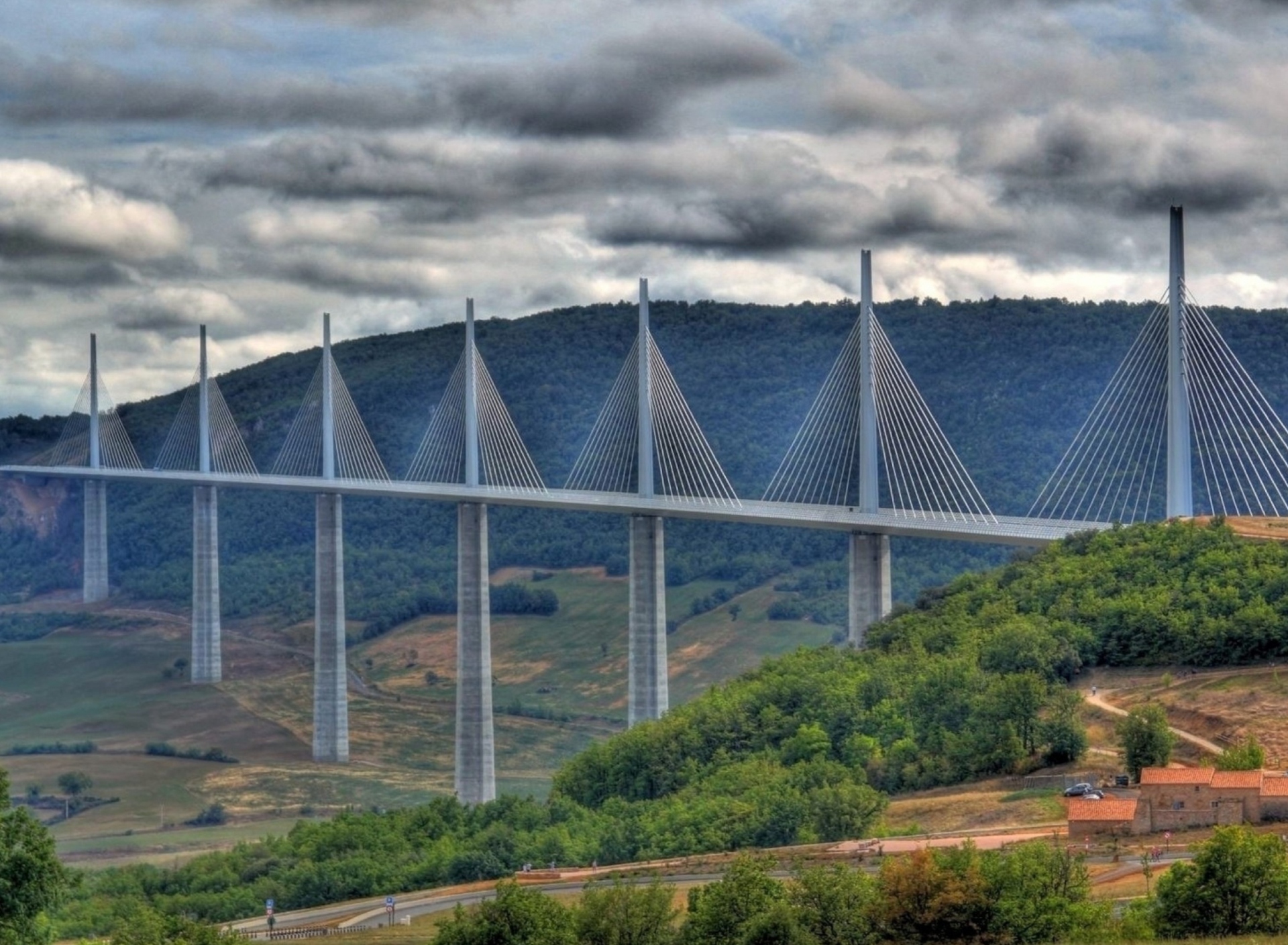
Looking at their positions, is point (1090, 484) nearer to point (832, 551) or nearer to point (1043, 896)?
point (832, 551)

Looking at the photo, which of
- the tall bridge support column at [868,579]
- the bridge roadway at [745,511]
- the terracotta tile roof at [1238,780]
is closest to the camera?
the terracotta tile roof at [1238,780]

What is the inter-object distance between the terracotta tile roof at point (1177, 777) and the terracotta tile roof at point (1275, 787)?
925 mm

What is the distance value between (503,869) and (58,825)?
102 feet

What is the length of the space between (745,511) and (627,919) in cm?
3008

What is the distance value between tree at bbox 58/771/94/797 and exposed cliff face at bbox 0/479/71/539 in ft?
243

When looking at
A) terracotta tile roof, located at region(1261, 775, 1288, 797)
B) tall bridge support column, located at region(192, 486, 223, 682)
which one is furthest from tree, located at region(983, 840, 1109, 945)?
tall bridge support column, located at region(192, 486, 223, 682)

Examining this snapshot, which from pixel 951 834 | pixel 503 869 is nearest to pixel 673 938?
pixel 951 834

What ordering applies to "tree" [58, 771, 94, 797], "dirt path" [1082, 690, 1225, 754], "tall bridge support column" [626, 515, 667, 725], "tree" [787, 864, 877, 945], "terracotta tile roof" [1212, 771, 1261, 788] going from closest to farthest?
"tree" [787, 864, 877, 945]
"terracotta tile roof" [1212, 771, 1261, 788]
"dirt path" [1082, 690, 1225, 754]
"tall bridge support column" [626, 515, 667, 725]
"tree" [58, 771, 94, 797]

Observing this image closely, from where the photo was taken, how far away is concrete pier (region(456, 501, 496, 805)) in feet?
236

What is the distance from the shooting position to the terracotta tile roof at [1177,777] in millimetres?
38969

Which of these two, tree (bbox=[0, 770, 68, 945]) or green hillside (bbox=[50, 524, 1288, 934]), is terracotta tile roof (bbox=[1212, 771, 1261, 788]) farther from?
tree (bbox=[0, 770, 68, 945])

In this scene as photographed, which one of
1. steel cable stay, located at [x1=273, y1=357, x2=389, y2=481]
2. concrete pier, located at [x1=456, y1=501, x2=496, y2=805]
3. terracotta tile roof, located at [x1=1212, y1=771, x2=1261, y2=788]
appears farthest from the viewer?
steel cable stay, located at [x1=273, y1=357, x2=389, y2=481]

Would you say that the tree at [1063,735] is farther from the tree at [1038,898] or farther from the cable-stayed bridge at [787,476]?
the tree at [1038,898]

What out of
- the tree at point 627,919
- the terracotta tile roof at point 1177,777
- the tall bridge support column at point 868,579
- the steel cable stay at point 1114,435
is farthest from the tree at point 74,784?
the terracotta tile roof at point 1177,777
